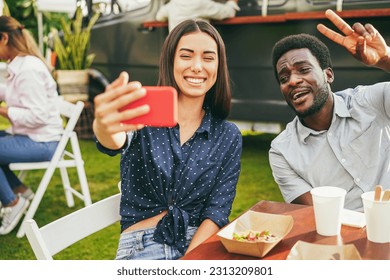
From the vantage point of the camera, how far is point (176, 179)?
4.46 feet

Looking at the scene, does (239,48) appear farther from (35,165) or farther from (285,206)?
(35,165)

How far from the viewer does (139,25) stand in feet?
7.05

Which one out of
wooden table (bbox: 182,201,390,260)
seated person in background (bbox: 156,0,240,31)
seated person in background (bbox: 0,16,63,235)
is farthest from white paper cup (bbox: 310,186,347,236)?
seated person in background (bbox: 0,16,63,235)

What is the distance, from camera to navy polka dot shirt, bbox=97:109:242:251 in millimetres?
1356

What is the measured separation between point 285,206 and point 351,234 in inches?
8.6

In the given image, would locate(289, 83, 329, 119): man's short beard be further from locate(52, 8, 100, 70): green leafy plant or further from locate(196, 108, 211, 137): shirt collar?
locate(52, 8, 100, 70): green leafy plant

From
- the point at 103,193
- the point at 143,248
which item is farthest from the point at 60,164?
the point at 143,248

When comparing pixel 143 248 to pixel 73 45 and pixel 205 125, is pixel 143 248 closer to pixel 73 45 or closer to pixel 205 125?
pixel 205 125

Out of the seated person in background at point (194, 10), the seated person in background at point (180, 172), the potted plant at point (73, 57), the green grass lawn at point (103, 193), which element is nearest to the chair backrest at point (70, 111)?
the potted plant at point (73, 57)

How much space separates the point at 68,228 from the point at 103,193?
1.55 metres

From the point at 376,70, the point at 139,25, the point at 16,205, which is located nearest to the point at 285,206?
the point at 376,70

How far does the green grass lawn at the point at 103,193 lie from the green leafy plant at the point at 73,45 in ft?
1.55

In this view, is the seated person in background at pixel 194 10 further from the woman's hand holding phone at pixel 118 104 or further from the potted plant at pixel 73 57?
the woman's hand holding phone at pixel 118 104
